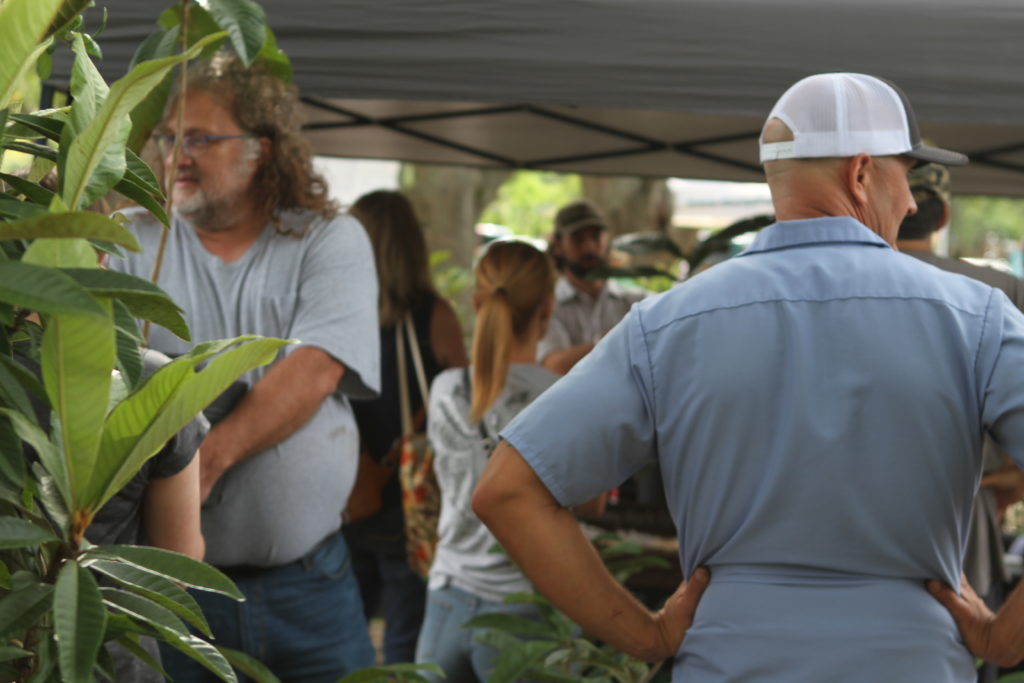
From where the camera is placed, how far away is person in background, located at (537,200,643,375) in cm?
592

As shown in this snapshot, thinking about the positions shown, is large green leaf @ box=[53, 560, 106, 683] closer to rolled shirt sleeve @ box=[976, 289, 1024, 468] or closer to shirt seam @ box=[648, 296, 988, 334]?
shirt seam @ box=[648, 296, 988, 334]

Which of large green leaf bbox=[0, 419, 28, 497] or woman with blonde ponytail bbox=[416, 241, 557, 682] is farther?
woman with blonde ponytail bbox=[416, 241, 557, 682]

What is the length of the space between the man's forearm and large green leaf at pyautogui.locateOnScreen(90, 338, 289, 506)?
1.30 m

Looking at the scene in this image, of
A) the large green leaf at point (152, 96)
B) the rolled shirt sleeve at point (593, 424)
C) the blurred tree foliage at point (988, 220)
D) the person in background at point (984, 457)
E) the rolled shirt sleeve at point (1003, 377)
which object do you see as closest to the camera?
the rolled shirt sleeve at point (1003, 377)

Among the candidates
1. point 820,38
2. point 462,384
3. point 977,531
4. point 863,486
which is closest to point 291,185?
point 462,384

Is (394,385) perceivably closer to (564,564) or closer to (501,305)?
(501,305)

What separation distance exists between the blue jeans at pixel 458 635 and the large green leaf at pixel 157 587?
1.93m

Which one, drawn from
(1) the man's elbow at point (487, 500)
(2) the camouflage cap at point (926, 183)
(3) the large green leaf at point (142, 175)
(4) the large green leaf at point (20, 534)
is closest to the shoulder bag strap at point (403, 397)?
(2) the camouflage cap at point (926, 183)

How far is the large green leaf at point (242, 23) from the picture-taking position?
1.84 metres

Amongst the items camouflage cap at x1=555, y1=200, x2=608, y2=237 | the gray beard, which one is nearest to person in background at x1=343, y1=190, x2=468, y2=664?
the gray beard

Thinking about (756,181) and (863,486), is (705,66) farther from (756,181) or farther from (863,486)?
(756,181)

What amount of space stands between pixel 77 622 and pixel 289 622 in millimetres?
1621

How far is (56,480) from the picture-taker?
120 centimetres

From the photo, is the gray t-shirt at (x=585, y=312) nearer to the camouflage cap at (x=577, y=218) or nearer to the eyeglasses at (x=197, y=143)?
the camouflage cap at (x=577, y=218)
